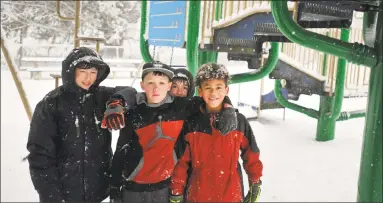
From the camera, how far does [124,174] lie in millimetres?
2242

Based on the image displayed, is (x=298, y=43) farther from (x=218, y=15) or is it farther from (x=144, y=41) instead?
(x=144, y=41)

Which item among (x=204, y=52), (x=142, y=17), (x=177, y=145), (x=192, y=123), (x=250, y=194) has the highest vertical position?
(x=142, y=17)

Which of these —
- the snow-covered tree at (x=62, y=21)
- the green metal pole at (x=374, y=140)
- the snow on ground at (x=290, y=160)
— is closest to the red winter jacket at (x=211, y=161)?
the green metal pole at (x=374, y=140)

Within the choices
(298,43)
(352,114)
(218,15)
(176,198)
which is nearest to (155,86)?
(176,198)

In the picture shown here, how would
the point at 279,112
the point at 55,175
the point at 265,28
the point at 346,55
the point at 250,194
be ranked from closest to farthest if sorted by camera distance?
the point at 55,175
the point at 250,194
the point at 346,55
the point at 265,28
the point at 279,112

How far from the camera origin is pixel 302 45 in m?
2.62

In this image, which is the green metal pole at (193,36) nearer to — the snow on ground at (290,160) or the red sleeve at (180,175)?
the snow on ground at (290,160)

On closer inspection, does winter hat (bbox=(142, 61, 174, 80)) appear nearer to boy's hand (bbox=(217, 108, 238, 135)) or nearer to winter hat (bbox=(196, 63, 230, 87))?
winter hat (bbox=(196, 63, 230, 87))

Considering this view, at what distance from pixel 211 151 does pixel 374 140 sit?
3.43 feet

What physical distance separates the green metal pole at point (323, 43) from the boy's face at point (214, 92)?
0.76 metres

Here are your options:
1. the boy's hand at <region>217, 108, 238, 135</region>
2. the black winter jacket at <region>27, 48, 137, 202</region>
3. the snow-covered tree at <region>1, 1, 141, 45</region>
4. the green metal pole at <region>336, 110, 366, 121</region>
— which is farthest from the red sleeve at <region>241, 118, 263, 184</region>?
the snow-covered tree at <region>1, 1, 141, 45</region>

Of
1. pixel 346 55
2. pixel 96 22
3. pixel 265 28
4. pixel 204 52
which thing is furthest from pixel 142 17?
pixel 96 22

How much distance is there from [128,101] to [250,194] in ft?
2.97

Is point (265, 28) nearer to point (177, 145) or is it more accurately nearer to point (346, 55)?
point (346, 55)
